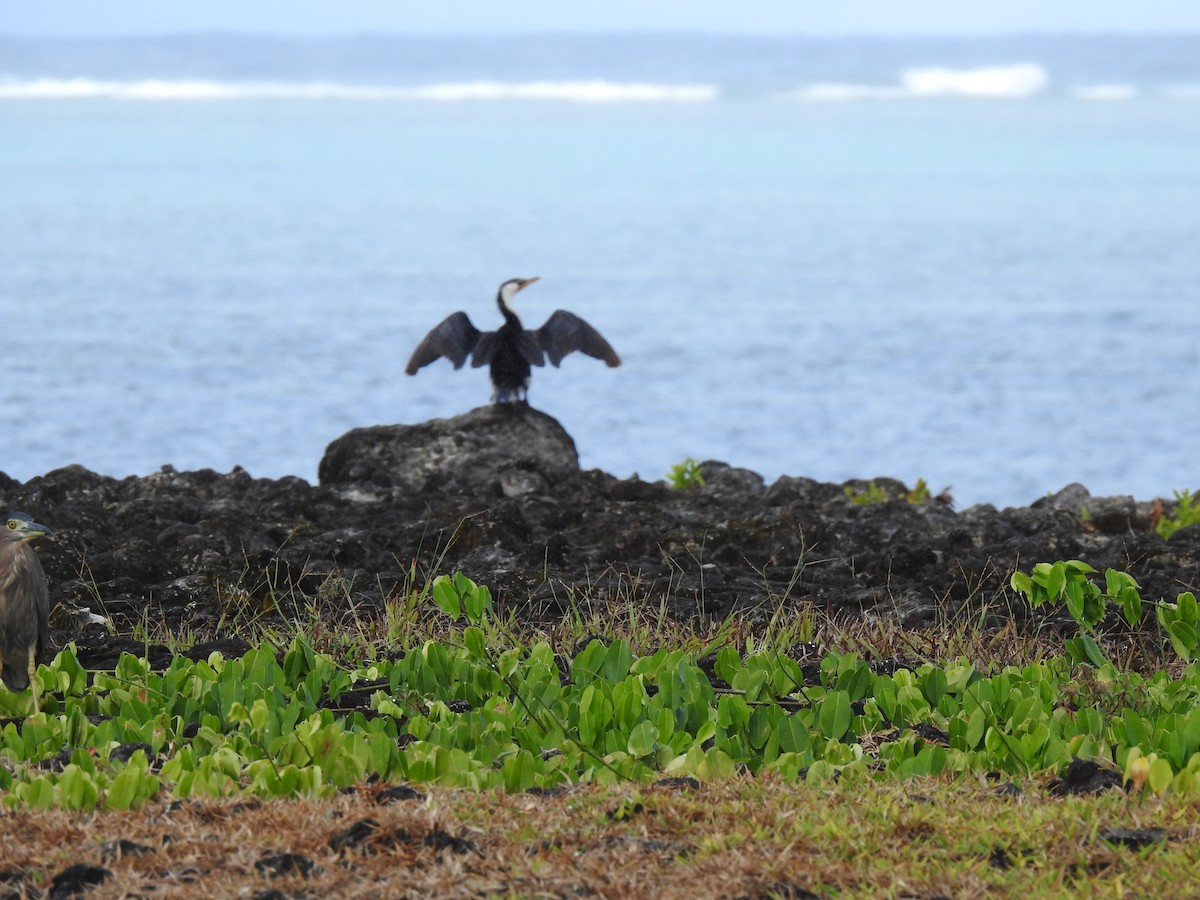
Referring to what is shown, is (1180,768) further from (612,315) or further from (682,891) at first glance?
(612,315)

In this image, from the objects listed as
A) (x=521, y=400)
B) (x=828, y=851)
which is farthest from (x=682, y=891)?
(x=521, y=400)

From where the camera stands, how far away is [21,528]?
484 cm

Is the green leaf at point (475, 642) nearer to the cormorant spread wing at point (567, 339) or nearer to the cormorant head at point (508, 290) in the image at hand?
the cormorant spread wing at point (567, 339)

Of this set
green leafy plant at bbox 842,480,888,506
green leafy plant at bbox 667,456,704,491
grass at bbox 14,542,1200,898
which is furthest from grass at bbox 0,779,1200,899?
green leafy plant at bbox 667,456,704,491

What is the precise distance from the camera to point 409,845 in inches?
149

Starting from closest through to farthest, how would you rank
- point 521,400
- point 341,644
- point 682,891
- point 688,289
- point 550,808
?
1. point 682,891
2. point 550,808
3. point 341,644
4. point 521,400
5. point 688,289

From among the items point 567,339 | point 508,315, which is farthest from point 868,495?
point 508,315

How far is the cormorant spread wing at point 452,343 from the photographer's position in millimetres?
10109

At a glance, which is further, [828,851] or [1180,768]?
[1180,768]

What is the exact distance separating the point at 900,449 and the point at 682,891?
11.3 metres

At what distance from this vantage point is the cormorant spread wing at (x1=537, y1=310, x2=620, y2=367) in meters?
10.1

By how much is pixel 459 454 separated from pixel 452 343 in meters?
1.35

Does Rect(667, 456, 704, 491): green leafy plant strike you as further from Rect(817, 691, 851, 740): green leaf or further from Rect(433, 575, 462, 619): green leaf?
Rect(817, 691, 851, 740): green leaf

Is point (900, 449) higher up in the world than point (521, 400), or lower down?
lower down
